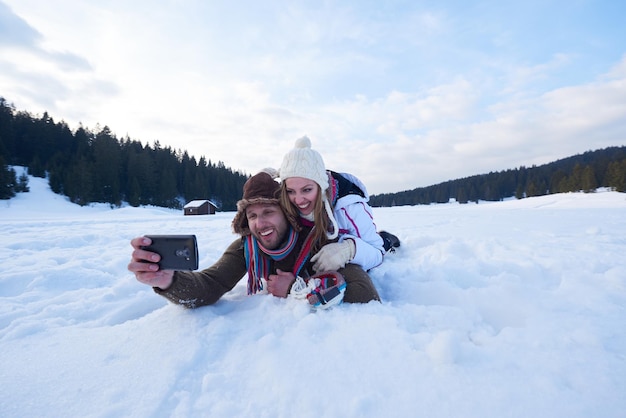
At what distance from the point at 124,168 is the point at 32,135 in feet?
44.7

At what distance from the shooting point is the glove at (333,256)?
2432 millimetres

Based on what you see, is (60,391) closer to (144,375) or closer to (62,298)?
(144,375)

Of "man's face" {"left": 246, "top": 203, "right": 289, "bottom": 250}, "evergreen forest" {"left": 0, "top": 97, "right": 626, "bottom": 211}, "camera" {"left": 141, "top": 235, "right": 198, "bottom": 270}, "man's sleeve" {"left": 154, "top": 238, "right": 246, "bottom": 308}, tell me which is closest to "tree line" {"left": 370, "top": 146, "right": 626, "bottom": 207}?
"evergreen forest" {"left": 0, "top": 97, "right": 626, "bottom": 211}

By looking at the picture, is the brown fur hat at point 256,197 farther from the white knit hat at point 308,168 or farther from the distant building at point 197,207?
the distant building at point 197,207

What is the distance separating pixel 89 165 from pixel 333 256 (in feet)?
150

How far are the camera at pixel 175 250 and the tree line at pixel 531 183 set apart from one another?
55162mm

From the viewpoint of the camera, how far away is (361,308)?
201 centimetres

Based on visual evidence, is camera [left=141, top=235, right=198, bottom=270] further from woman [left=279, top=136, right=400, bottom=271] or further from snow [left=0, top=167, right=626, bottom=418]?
woman [left=279, top=136, right=400, bottom=271]

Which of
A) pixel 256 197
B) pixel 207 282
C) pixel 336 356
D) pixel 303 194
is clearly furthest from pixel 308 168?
pixel 336 356

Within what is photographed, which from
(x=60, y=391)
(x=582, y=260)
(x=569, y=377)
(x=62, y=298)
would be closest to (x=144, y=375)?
(x=60, y=391)

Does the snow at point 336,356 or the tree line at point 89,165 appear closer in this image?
the snow at point 336,356

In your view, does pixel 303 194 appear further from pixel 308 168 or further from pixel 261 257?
pixel 261 257

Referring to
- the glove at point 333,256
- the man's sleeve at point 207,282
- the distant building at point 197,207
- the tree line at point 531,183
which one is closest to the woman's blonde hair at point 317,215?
the glove at point 333,256

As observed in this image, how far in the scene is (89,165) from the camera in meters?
37.2
